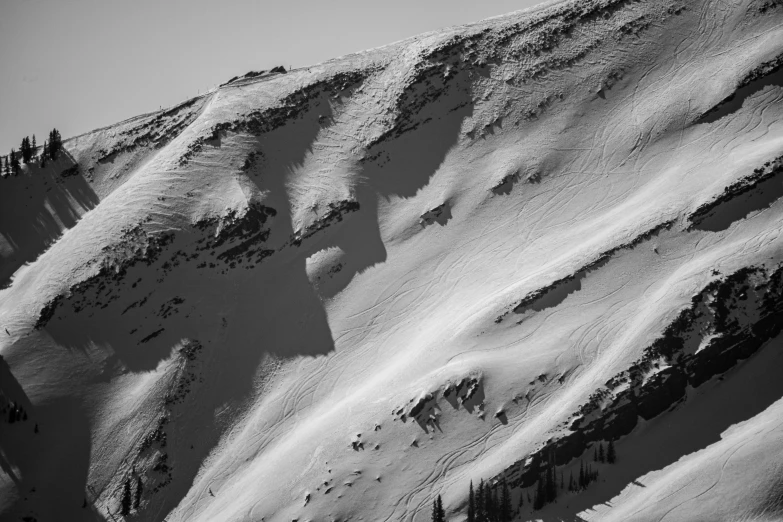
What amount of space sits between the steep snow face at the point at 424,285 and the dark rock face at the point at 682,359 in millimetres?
229

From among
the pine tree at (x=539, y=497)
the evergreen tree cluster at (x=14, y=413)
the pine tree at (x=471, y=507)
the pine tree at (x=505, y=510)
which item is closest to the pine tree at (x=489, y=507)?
the pine tree at (x=505, y=510)

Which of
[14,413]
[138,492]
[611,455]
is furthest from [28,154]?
[611,455]

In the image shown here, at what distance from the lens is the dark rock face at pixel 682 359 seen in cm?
6381

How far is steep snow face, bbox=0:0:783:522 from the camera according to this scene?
6475cm

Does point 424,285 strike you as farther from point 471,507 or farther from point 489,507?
point 489,507

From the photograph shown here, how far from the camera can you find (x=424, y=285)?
7869cm

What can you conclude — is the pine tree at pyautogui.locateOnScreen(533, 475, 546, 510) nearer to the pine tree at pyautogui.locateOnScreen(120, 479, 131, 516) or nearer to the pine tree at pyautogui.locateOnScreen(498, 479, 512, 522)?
the pine tree at pyautogui.locateOnScreen(498, 479, 512, 522)

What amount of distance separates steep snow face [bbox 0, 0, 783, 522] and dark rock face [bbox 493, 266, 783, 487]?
229 mm

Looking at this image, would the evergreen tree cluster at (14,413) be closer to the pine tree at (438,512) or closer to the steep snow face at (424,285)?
the steep snow face at (424,285)

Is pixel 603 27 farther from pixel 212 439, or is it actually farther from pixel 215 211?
pixel 212 439

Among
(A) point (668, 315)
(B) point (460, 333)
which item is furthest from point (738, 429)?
(B) point (460, 333)

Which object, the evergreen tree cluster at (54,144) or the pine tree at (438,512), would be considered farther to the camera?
the evergreen tree cluster at (54,144)

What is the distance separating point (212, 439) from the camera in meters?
72.9

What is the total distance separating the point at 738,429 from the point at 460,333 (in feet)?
87.4
